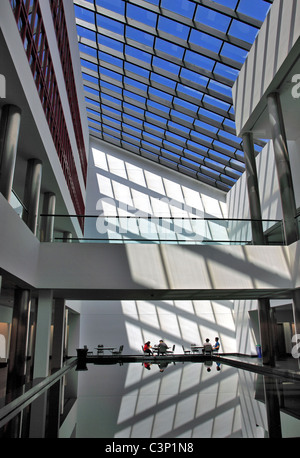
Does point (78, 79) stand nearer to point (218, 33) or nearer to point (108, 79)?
point (108, 79)

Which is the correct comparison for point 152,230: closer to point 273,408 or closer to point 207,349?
point 273,408

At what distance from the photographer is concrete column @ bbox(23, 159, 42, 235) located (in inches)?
480

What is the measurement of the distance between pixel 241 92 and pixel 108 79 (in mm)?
9554

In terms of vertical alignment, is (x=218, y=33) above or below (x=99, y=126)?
below

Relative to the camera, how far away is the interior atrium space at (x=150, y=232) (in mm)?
8133

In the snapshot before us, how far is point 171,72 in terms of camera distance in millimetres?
19594

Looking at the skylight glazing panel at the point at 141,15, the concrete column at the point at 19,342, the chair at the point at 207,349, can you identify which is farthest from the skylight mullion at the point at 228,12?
the chair at the point at 207,349

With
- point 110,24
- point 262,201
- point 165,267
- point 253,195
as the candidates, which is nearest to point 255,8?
point 253,195

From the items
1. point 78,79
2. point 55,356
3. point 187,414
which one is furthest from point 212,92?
point 187,414

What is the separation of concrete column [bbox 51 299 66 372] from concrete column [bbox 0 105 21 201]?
8.76 m

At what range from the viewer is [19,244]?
990 cm

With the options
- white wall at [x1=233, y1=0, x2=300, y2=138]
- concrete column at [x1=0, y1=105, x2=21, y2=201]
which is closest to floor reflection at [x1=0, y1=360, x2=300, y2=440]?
concrete column at [x1=0, y1=105, x2=21, y2=201]

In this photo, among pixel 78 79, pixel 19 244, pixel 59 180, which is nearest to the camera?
pixel 19 244

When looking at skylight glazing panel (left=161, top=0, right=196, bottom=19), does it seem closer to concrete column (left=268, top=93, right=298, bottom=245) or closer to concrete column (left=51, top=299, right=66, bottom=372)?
concrete column (left=268, top=93, right=298, bottom=245)
